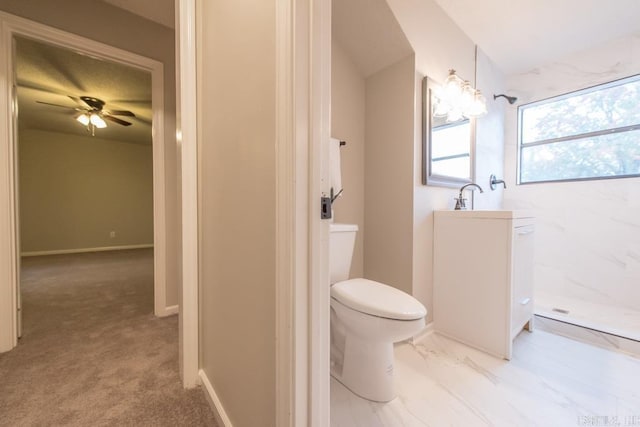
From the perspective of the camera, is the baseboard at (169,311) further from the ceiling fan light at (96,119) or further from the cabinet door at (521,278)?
the ceiling fan light at (96,119)

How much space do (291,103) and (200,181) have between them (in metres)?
0.77

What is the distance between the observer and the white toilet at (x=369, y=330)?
1049 mm

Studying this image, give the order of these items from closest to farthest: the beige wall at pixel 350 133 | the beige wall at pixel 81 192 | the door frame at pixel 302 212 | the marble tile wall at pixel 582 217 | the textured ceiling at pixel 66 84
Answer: the door frame at pixel 302 212 < the beige wall at pixel 350 133 < the marble tile wall at pixel 582 217 < the textured ceiling at pixel 66 84 < the beige wall at pixel 81 192

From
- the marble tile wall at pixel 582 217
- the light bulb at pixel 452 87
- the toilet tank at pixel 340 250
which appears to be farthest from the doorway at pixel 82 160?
the marble tile wall at pixel 582 217

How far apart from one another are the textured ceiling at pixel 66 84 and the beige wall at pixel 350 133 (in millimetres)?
1547

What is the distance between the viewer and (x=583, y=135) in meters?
2.28

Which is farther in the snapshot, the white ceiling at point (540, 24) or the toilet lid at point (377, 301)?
the white ceiling at point (540, 24)

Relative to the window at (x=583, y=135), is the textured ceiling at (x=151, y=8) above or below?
above

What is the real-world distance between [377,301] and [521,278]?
1139mm

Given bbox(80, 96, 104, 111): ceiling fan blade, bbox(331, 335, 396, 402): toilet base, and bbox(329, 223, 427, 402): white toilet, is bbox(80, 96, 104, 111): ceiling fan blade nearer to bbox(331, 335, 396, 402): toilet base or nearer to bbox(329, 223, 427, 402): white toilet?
bbox(329, 223, 427, 402): white toilet

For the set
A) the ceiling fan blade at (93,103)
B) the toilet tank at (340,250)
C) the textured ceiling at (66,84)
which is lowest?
the toilet tank at (340,250)

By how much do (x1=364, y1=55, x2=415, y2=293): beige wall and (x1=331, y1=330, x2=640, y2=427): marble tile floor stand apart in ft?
1.61

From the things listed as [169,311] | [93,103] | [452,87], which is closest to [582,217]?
[452,87]

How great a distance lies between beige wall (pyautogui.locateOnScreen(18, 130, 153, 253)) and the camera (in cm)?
427
